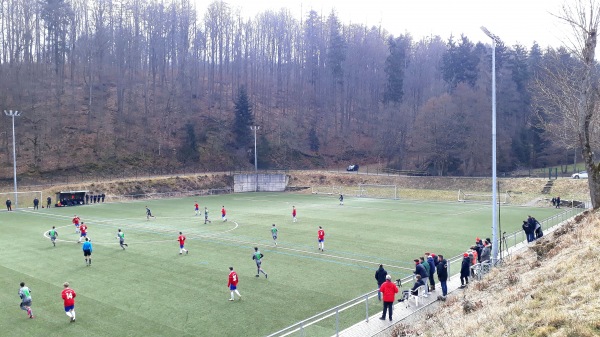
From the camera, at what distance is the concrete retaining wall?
2940 inches

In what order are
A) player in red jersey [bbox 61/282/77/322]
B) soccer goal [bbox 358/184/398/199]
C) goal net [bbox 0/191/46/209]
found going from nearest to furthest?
player in red jersey [bbox 61/282/77/322]
goal net [bbox 0/191/46/209]
soccer goal [bbox 358/184/398/199]

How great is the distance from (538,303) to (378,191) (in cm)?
5622

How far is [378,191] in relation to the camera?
67000 mm

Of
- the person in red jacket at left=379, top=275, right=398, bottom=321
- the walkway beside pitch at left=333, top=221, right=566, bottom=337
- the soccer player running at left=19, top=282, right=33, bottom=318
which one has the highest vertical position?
the person in red jacket at left=379, top=275, right=398, bottom=321

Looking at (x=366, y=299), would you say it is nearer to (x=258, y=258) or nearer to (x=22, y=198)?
(x=258, y=258)

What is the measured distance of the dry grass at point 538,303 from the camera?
31.1 feet

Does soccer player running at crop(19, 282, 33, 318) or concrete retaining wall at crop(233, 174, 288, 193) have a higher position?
concrete retaining wall at crop(233, 174, 288, 193)

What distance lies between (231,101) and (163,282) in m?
82.7

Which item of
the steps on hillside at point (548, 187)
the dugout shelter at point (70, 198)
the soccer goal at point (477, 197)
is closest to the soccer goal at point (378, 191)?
the soccer goal at point (477, 197)

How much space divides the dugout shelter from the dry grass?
50.9m

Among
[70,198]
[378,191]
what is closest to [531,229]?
[378,191]

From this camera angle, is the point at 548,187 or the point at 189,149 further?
the point at 189,149

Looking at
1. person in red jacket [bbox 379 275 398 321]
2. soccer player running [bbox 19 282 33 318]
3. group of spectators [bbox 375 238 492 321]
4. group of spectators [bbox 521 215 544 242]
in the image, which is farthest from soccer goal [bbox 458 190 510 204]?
soccer player running [bbox 19 282 33 318]

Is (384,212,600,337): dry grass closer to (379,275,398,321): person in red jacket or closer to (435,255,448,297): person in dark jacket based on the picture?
(435,255,448,297): person in dark jacket
